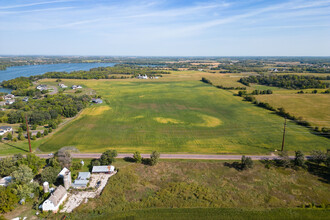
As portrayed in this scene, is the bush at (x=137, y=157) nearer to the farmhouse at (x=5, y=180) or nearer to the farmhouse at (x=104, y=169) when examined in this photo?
the farmhouse at (x=104, y=169)

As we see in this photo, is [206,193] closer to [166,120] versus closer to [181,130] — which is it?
[181,130]

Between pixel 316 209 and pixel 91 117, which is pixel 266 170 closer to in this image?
pixel 316 209

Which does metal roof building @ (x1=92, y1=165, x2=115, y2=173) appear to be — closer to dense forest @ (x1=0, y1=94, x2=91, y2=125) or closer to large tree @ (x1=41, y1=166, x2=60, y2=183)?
large tree @ (x1=41, y1=166, x2=60, y2=183)

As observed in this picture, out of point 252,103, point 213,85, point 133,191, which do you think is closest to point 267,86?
point 213,85

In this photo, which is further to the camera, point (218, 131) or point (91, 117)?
point (91, 117)

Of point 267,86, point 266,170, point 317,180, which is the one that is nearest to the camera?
point 317,180

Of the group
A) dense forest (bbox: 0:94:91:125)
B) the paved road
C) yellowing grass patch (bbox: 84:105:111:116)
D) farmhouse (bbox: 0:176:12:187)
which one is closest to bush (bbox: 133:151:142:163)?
the paved road
